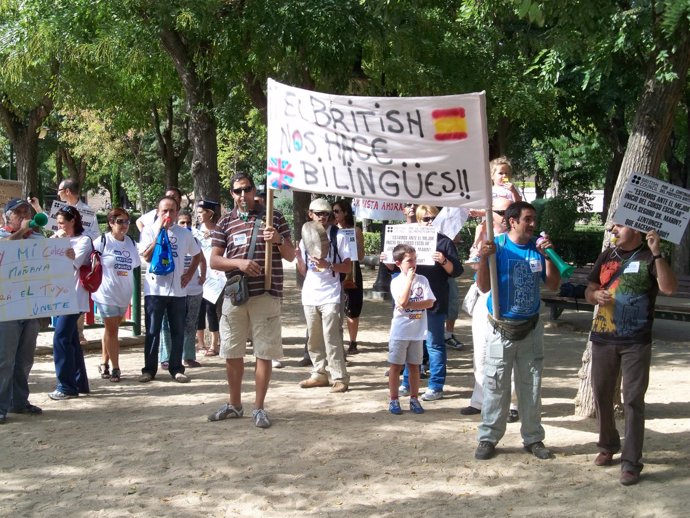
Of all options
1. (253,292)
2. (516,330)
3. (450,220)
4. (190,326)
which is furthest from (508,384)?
(190,326)

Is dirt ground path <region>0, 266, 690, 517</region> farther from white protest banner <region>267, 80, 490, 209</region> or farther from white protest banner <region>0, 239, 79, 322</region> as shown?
white protest banner <region>267, 80, 490, 209</region>

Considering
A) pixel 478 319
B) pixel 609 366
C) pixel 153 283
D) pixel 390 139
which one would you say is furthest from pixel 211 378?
pixel 609 366

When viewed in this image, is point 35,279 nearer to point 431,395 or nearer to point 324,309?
point 324,309

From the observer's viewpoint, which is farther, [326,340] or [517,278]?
[326,340]

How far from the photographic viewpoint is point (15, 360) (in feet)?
24.4

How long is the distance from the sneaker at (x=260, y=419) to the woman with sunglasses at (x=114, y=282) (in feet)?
8.31

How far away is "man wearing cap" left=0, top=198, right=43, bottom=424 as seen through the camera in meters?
7.20

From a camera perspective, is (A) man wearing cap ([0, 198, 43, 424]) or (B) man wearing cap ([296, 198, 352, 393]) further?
(B) man wearing cap ([296, 198, 352, 393])

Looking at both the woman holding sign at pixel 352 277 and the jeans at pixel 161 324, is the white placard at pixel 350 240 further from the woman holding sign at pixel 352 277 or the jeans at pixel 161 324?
the jeans at pixel 161 324

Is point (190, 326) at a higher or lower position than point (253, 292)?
lower

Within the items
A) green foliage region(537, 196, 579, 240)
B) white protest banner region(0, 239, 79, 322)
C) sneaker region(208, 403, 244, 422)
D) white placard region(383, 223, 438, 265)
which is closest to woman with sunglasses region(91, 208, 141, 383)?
white protest banner region(0, 239, 79, 322)

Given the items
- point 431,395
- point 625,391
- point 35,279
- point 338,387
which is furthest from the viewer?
point 338,387

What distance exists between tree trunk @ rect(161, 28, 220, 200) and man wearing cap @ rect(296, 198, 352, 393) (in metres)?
4.50

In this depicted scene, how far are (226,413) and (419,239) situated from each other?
7.99ft
